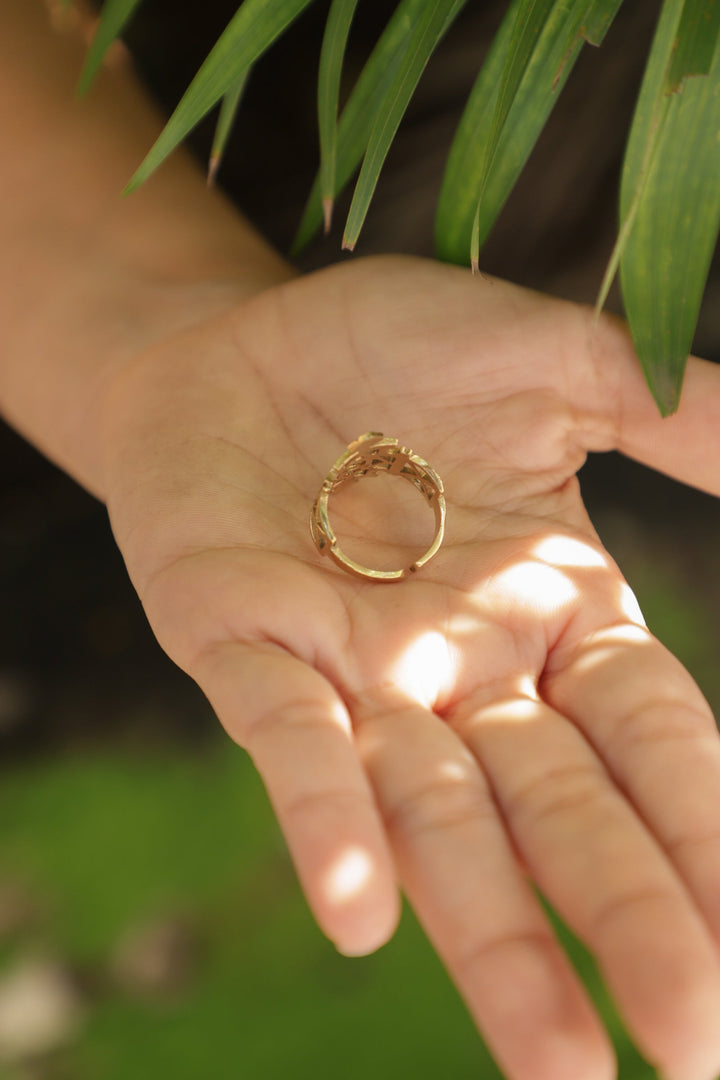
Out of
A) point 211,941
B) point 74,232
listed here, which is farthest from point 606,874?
point 74,232

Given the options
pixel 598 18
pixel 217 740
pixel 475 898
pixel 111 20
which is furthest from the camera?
pixel 217 740

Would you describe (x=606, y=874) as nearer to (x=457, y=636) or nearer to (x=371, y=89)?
(x=457, y=636)

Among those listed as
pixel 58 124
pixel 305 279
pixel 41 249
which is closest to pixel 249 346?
pixel 305 279

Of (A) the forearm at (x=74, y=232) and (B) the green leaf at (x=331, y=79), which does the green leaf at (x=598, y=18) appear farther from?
(A) the forearm at (x=74, y=232)

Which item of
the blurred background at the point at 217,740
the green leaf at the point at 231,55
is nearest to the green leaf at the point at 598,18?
the green leaf at the point at 231,55

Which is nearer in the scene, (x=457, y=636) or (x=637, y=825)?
(x=637, y=825)

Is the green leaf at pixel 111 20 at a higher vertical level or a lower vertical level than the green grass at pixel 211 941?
higher

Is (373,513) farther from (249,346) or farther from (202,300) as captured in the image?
(202,300)
